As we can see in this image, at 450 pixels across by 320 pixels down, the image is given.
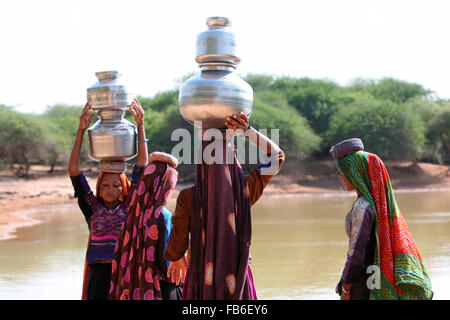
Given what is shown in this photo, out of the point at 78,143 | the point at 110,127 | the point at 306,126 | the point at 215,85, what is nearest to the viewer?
the point at 215,85

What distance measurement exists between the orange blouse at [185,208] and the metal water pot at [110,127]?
2.67ft

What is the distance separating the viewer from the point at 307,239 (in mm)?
12539

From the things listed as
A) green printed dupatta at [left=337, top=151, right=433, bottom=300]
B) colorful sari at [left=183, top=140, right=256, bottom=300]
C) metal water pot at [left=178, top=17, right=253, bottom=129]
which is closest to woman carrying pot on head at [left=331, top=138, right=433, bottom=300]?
green printed dupatta at [left=337, top=151, right=433, bottom=300]

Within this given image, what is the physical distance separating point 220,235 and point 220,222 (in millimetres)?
58

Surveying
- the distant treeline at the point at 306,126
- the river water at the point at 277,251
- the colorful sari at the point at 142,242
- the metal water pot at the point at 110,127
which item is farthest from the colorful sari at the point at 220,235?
the distant treeline at the point at 306,126

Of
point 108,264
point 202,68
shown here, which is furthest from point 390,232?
point 108,264

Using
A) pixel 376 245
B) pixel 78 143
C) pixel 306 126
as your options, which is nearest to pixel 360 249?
pixel 376 245

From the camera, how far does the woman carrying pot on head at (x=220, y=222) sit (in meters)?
2.61

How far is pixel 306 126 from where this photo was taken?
1204 inches

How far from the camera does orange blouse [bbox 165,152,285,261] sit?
2756 mm

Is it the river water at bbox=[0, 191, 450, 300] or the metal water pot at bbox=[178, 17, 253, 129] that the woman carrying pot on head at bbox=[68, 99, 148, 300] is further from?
the river water at bbox=[0, 191, 450, 300]

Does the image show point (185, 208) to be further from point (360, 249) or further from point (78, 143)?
point (78, 143)

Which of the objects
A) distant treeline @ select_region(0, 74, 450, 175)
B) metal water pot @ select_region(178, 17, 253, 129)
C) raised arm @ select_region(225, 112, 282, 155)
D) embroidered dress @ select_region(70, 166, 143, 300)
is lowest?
embroidered dress @ select_region(70, 166, 143, 300)

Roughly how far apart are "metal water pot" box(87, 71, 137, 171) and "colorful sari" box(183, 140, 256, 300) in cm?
86
